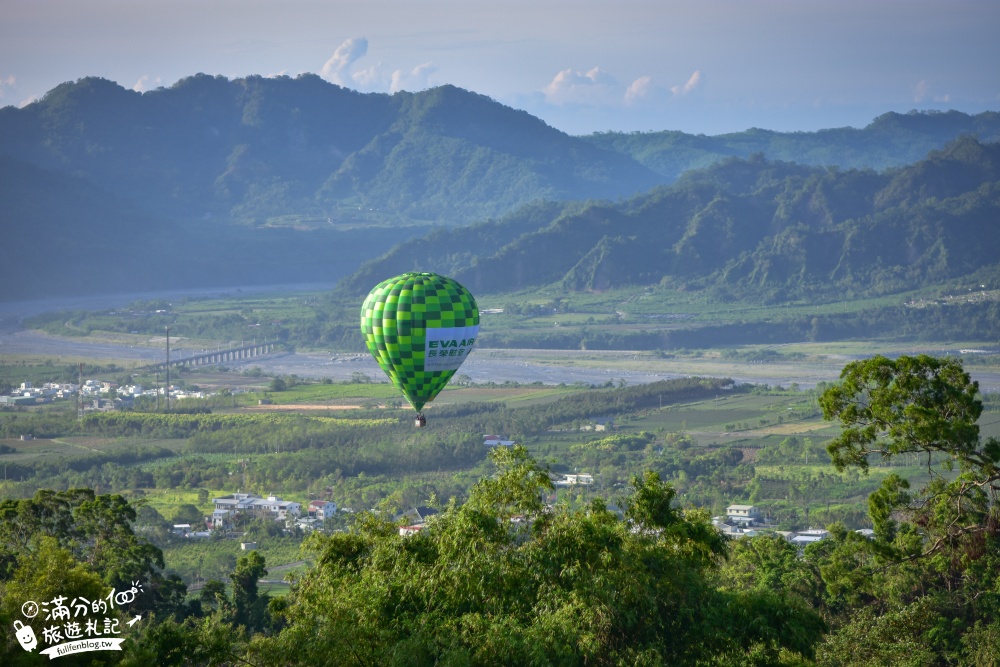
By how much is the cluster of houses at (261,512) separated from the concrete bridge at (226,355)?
34791 millimetres

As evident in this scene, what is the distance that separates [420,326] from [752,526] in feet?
44.4

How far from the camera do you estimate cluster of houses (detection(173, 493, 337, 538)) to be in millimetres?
39594

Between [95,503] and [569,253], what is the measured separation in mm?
94219

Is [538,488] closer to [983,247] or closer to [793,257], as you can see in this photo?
[793,257]

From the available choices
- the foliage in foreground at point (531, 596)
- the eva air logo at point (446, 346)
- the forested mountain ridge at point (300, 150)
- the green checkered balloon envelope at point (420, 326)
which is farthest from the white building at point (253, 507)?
the forested mountain ridge at point (300, 150)

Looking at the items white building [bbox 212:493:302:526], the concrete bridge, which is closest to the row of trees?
white building [bbox 212:493:302:526]

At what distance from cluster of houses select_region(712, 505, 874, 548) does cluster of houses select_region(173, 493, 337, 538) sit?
34.0ft

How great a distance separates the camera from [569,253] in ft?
385

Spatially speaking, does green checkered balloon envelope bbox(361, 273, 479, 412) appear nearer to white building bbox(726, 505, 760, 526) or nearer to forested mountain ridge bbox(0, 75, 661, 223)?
white building bbox(726, 505, 760, 526)

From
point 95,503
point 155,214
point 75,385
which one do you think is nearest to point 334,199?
point 155,214

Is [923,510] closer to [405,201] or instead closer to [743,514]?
[743,514]

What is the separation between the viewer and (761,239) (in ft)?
399

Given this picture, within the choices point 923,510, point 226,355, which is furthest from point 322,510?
point 226,355

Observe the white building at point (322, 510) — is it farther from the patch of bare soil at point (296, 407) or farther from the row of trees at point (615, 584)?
the row of trees at point (615, 584)
